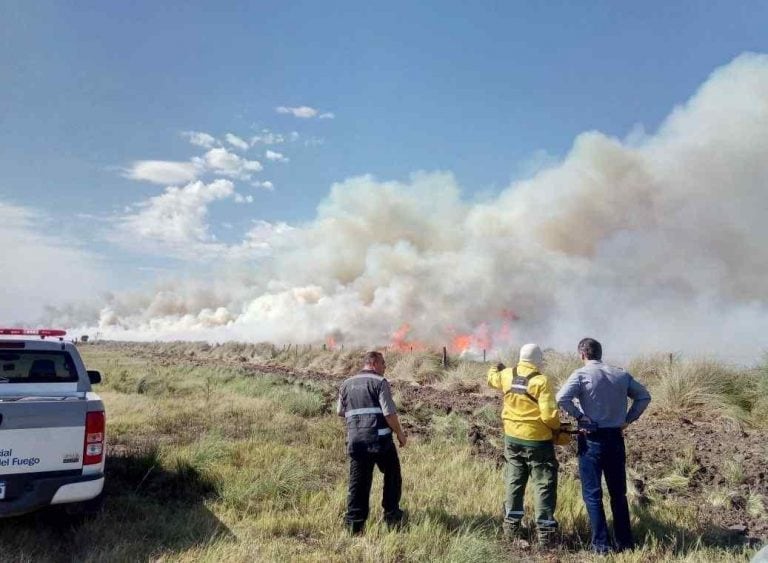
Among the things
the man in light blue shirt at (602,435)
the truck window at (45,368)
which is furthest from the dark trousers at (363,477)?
the truck window at (45,368)

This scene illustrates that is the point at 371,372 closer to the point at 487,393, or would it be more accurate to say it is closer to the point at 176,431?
the point at 176,431

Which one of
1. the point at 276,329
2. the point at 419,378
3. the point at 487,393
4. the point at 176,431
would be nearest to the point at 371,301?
the point at 276,329

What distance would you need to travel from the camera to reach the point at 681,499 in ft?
21.6

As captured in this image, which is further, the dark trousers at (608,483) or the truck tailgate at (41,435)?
the dark trousers at (608,483)

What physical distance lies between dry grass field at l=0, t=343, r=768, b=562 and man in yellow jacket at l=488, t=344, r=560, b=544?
302mm

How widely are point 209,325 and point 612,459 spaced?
66.2 metres

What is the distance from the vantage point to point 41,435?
4.51m

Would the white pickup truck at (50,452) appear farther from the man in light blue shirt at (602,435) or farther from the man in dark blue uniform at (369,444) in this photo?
the man in light blue shirt at (602,435)

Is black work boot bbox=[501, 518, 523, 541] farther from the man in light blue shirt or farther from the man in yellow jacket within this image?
the man in light blue shirt

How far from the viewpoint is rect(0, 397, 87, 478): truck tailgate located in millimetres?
4371

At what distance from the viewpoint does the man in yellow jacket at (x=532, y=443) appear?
5.14 metres

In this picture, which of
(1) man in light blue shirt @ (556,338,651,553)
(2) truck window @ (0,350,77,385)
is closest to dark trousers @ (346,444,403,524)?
(1) man in light blue shirt @ (556,338,651,553)

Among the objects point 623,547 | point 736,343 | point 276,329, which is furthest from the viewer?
point 276,329

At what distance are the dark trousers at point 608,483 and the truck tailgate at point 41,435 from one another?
14.5ft
